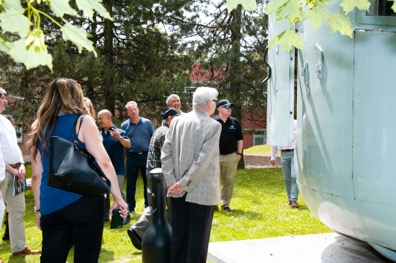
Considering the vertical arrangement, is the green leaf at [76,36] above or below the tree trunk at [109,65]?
below

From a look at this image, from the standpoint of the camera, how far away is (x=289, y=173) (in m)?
9.05

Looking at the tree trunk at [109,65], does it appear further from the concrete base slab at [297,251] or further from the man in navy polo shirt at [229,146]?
the concrete base slab at [297,251]

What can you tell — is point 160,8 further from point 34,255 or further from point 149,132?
point 34,255

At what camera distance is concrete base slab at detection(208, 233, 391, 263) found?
4867 mm

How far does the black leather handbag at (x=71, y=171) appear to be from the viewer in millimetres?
3387

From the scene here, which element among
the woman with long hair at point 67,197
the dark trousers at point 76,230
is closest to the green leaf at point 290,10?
the woman with long hair at point 67,197

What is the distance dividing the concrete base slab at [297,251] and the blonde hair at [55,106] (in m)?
2.26

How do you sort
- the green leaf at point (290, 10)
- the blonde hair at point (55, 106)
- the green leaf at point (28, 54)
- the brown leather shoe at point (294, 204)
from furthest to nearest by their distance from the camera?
the brown leather shoe at point (294, 204), the blonde hair at point (55, 106), the green leaf at point (290, 10), the green leaf at point (28, 54)

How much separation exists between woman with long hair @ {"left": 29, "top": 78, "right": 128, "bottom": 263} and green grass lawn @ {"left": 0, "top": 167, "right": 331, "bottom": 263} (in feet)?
7.77

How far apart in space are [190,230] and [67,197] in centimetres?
142

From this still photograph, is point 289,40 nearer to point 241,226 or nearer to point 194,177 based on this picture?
point 194,177

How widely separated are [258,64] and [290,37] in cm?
1518

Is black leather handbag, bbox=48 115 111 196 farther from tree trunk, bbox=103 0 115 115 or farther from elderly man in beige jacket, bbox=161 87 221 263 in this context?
tree trunk, bbox=103 0 115 115

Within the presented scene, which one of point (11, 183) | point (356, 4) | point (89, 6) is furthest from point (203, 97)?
point (11, 183)
